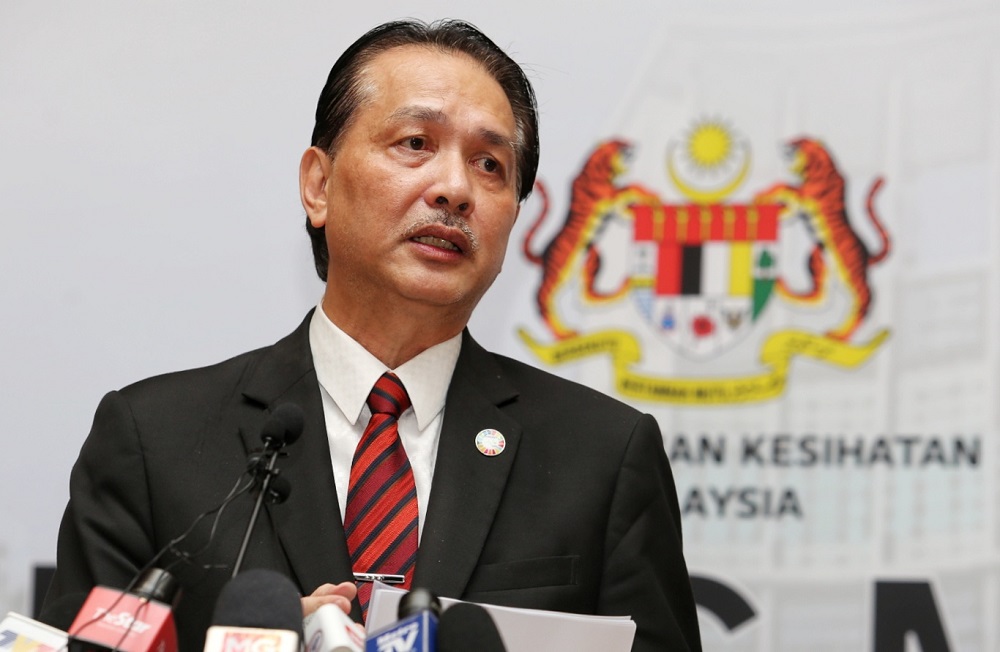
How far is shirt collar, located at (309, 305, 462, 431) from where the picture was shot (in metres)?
2.29

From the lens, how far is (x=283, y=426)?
1.55 metres

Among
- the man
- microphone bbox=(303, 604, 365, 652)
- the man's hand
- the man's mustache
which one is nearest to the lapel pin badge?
the man

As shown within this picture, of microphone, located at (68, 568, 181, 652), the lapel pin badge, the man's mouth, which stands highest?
the man's mouth

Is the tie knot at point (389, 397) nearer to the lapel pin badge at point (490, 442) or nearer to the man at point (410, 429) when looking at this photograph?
the man at point (410, 429)

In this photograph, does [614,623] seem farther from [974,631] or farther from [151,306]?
[151,306]

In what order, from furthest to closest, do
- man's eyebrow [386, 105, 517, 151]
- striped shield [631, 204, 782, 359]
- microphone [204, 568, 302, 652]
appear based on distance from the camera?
striped shield [631, 204, 782, 359] → man's eyebrow [386, 105, 517, 151] → microphone [204, 568, 302, 652]

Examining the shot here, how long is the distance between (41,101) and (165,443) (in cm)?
198

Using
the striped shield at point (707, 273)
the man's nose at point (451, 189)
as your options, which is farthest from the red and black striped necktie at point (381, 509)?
the striped shield at point (707, 273)

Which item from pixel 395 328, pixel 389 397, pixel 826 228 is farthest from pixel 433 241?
pixel 826 228

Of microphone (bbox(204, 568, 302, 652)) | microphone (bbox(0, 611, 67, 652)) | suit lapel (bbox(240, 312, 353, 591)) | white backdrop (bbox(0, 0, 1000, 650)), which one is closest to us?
microphone (bbox(204, 568, 302, 652))

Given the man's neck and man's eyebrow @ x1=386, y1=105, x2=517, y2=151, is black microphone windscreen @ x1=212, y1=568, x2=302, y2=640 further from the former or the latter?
man's eyebrow @ x1=386, y1=105, x2=517, y2=151

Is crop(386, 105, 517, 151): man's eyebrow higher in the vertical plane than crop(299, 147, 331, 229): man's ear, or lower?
higher

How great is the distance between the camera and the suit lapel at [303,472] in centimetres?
202

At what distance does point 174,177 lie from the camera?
3.70m
